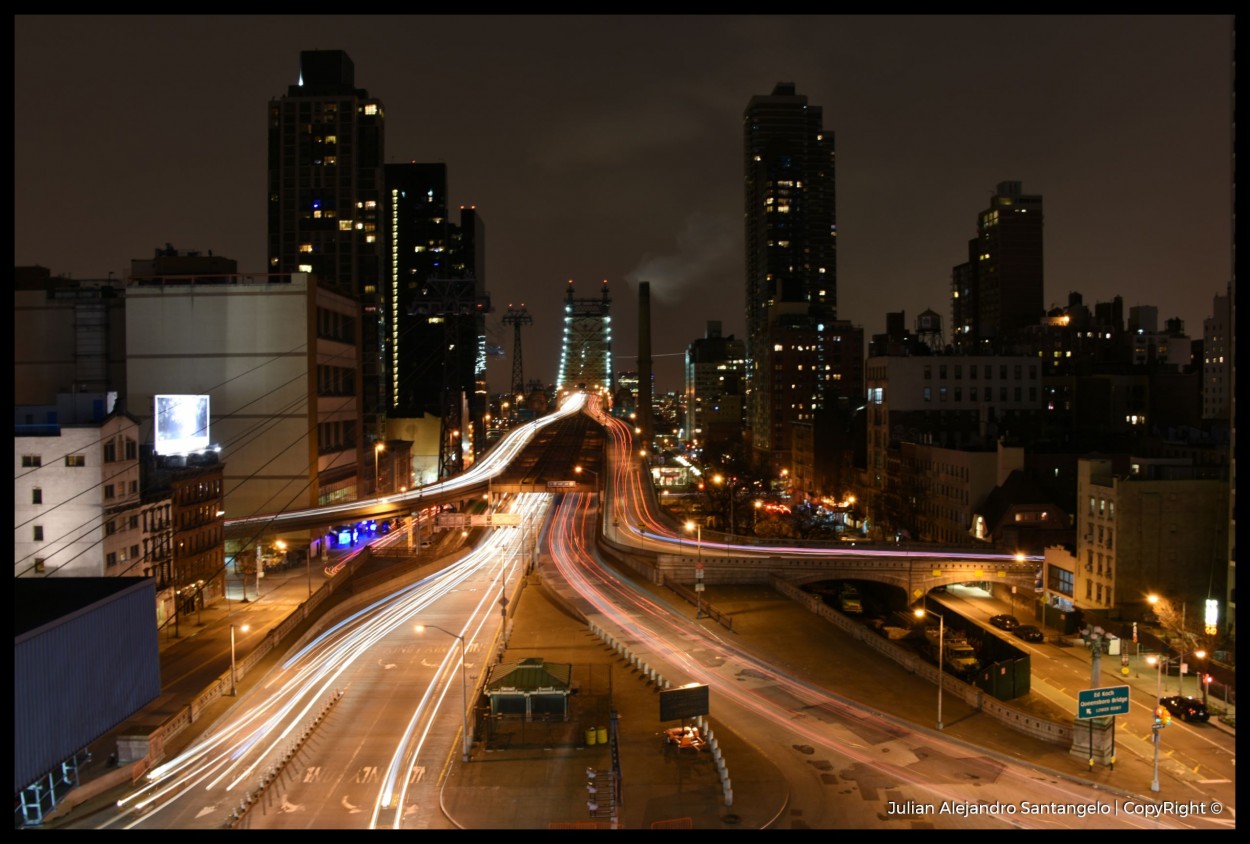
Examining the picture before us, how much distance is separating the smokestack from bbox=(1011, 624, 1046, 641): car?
7848 centimetres

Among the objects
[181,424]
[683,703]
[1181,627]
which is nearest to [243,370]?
[181,424]

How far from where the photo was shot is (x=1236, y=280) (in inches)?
146

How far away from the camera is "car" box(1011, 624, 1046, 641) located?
1357 inches

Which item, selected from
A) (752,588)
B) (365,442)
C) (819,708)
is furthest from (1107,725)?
(365,442)

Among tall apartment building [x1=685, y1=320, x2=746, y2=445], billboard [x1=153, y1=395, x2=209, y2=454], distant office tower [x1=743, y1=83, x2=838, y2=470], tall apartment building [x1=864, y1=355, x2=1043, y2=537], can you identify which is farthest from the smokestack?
billboard [x1=153, y1=395, x2=209, y2=454]

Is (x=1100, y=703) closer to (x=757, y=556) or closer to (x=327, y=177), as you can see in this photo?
(x=757, y=556)

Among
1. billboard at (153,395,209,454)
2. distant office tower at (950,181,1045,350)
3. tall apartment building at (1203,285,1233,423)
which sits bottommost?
billboard at (153,395,209,454)

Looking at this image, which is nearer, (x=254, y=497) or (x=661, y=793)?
(x=661, y=793)

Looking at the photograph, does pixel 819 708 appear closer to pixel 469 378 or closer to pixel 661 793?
pixel 661 793

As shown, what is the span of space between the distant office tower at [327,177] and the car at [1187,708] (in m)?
86.1

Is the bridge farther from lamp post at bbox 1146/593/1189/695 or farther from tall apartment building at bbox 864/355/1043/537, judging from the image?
tall apartment building at bbox 864/355/1043/537

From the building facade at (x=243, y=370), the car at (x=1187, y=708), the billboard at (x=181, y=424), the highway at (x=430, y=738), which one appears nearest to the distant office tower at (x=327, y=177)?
the building facade at (x=243, y=370)

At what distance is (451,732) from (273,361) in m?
33.7
